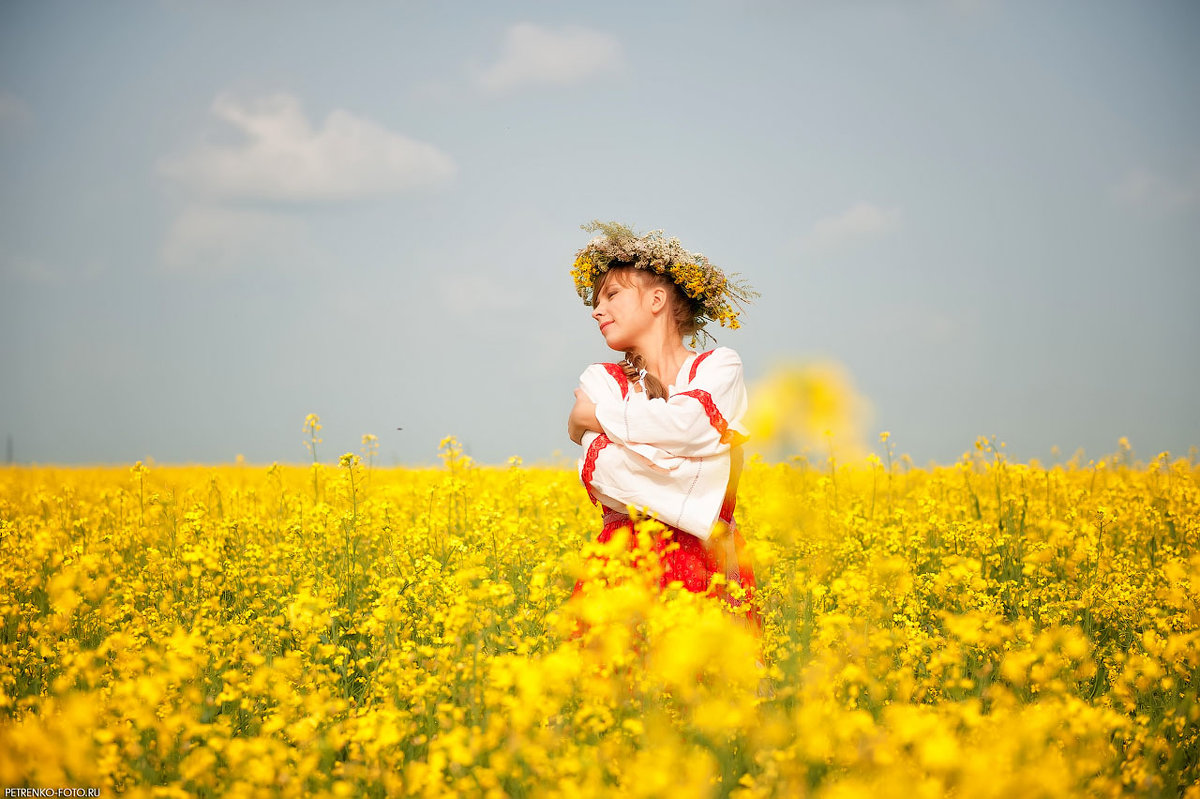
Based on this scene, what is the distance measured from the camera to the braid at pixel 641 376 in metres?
3.71

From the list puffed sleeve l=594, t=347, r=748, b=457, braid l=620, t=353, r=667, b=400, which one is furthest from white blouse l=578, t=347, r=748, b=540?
braid l=620, t=353, r=667, b=400

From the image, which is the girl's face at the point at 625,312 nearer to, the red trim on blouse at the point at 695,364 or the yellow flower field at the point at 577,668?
the red trim on blouse at the point at 695,364

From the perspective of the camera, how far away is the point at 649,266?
3.93 metres

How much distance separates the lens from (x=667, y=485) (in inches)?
137

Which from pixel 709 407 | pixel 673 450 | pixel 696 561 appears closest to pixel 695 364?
pixel 709 407

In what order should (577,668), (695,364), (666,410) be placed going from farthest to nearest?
(695,364), (666,410), (577,668)

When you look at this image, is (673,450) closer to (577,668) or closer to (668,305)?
(668,305)

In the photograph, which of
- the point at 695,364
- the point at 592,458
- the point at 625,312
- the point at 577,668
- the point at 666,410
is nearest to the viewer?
the point at 577,668

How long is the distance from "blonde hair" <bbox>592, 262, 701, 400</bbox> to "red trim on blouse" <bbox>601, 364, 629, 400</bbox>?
22mm

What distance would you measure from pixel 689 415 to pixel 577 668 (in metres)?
1.32

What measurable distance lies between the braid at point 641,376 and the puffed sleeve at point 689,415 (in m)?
0.07

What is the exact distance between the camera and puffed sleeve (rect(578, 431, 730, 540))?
3453mm

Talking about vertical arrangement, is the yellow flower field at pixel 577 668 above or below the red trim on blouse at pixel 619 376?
below

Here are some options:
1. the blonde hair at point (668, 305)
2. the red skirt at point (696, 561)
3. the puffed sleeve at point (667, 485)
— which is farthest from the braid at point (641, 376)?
the red skirt at point (696, 561)
